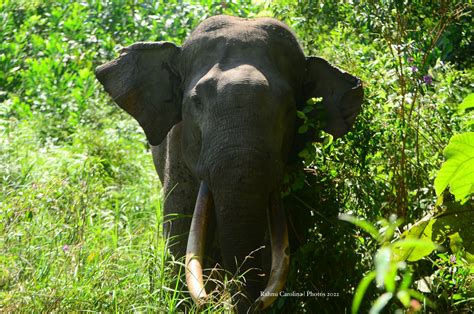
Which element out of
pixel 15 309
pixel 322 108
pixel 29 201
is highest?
pixel 322 108

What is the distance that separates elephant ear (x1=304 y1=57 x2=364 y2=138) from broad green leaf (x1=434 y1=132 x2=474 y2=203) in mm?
1682

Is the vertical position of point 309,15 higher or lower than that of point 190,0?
higher

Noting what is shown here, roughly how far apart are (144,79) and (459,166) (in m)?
2.72

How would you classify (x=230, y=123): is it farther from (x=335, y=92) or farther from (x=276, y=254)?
(x=335, y=92)

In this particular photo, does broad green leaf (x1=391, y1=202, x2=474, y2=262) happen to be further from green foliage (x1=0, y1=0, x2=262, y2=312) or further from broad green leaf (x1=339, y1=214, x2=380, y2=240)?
broad green leaf (x1=339, y1=214, x2=380, y2=240)

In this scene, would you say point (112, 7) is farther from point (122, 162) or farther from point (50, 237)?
point (50, 237)

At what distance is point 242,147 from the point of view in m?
5.45

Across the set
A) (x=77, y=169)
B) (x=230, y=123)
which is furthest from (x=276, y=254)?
(x=77, y=169)

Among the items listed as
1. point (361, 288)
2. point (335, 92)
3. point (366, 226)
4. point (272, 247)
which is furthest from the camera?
point (335, 92)

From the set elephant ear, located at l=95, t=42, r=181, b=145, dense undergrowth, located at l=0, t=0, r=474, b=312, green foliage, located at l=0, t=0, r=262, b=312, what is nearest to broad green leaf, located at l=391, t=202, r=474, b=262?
dense undergrowth, located at l=0, t=0, r=474, b=312

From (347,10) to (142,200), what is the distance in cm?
259

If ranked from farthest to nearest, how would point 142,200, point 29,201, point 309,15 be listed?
point 142,200
point 309,15
point 29,201

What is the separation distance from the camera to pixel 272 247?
5.71m

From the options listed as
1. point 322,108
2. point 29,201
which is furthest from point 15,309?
point 322,108
